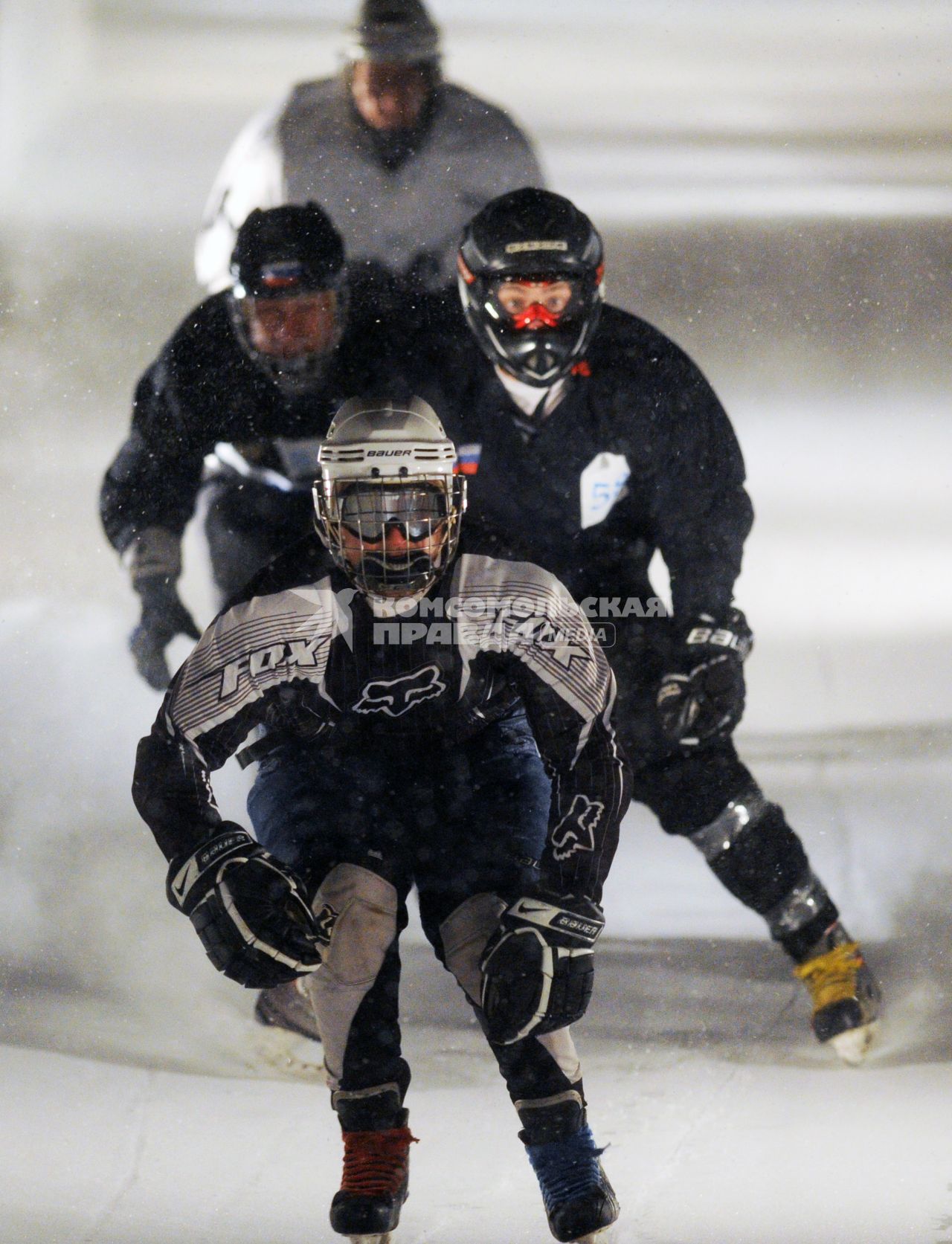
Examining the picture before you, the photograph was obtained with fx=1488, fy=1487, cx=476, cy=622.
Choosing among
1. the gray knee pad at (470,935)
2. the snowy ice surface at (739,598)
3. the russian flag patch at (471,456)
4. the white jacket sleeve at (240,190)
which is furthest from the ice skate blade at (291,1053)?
the white jacket sleeve at (240,190)

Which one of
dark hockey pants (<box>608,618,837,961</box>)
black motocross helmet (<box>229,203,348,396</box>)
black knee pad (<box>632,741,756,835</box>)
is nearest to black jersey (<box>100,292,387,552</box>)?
black motocross helmet (<box>229,203,348,396</box>)

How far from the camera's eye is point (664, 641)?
8.03 ft

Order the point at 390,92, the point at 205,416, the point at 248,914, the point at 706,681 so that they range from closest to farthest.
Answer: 1. the point at 248,914
2. the point at 706,681
3. the point at 205,416
4. the point at 390,92

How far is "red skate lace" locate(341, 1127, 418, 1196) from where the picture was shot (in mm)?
1782

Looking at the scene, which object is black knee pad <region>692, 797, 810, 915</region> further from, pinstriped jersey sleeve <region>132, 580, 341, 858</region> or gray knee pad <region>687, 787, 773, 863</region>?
pinstriped jersey sleeve <region>132, 580, 341, 858</region>

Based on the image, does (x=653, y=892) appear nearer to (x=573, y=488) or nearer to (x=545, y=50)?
(x=573, y=488)

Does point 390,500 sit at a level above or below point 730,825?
above

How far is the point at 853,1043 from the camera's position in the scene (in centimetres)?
253

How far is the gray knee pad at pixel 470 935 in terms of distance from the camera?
1.79 meters

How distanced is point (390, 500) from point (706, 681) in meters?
0.73

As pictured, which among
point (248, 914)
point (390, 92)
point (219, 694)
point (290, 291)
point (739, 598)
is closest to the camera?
point (248, 914)

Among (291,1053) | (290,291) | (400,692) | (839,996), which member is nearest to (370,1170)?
(400,692)

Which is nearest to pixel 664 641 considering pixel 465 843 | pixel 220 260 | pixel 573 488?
pixel 573 488

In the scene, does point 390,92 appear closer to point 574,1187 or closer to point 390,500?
point 390,500
